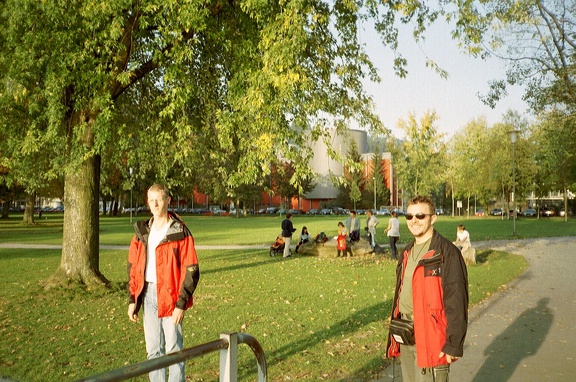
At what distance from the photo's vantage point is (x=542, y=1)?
553 inches

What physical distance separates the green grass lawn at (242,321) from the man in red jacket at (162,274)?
1.38m

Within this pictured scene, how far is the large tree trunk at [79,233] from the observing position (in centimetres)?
1265

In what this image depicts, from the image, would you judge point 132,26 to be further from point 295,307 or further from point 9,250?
point 9,250

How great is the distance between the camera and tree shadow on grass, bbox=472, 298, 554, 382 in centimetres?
622

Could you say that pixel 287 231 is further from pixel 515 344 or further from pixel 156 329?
pixel 156 329

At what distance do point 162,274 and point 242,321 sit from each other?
465cm

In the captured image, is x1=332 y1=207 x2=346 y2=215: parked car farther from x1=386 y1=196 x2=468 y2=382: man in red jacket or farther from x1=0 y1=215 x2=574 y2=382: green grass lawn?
x1=386 y1=196 x2=468 y2=382: man in red jacket

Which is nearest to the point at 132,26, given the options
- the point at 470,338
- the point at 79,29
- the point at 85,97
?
the point at 79,29

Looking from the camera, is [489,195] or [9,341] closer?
[9,341]

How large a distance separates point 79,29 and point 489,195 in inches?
2579

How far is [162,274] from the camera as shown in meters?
4.90

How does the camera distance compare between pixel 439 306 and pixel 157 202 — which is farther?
pixel 157 202

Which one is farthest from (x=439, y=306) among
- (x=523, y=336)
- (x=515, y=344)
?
(x=523, y=336)

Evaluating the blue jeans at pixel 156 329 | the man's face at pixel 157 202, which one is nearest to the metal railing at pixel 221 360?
the blue jeans at pixel 156 329
